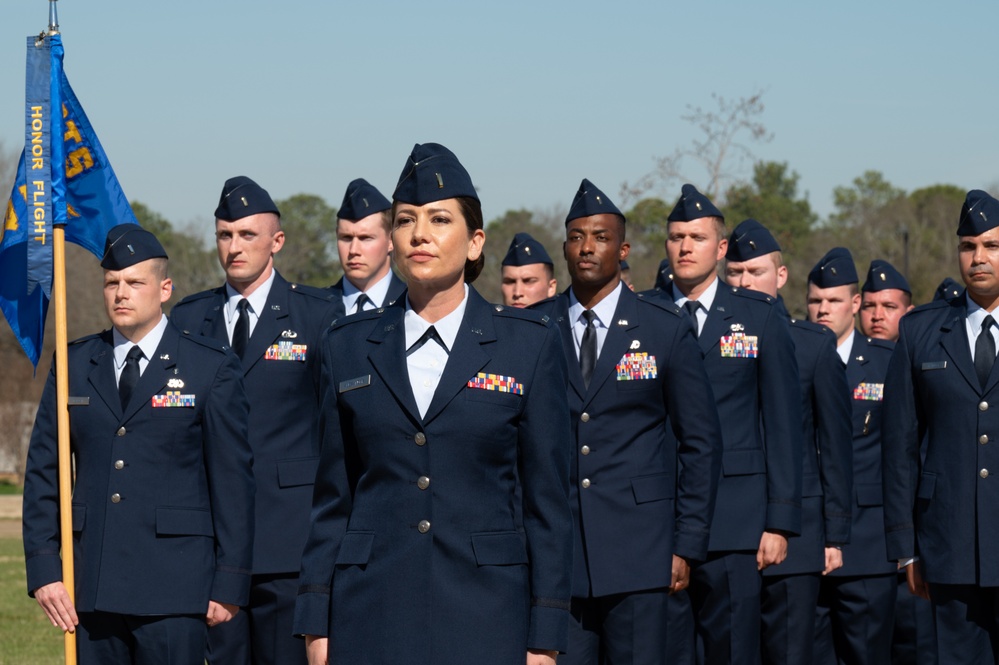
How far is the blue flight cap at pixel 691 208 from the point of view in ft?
28.4

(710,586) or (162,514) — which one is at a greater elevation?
(162,514)

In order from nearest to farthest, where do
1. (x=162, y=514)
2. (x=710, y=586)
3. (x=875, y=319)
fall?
(x=162, y=514), (x=710, y=586), (x=875, y=319)

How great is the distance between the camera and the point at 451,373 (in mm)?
4574

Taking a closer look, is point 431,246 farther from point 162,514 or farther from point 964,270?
point 964,270

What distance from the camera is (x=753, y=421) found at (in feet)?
27.2

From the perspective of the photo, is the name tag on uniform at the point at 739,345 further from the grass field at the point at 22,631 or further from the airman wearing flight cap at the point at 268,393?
the grass field at the point at 22,631

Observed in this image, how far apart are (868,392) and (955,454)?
3622 millimetres

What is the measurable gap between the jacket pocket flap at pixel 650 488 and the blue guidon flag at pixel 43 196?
2.79 meters

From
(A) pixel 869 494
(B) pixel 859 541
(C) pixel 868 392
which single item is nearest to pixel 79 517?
(B) pixel 859 541

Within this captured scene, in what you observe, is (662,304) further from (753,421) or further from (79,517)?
(79,517)

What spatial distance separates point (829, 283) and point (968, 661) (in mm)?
4340

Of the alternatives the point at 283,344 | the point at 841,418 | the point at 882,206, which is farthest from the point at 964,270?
the point at 882,206

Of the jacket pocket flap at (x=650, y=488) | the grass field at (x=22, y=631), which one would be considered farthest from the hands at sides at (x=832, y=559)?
the grass field at (x=22, y=631)

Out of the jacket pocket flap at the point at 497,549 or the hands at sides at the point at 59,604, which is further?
the hands at sides at the point at 59,604
